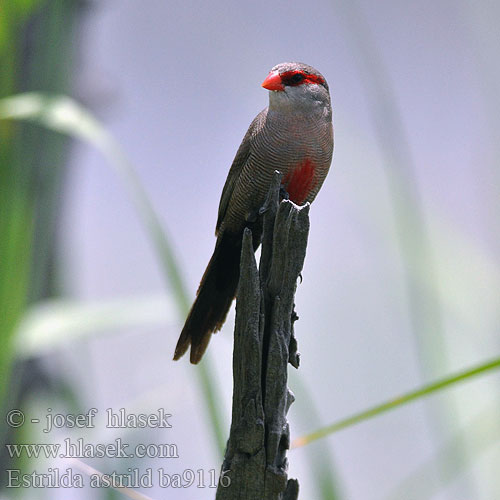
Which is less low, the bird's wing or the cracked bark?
the bird's wing

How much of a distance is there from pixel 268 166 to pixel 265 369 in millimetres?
878

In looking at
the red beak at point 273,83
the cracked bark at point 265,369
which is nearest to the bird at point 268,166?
the red beak at point 273,83

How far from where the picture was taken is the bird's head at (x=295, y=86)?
8.38ft

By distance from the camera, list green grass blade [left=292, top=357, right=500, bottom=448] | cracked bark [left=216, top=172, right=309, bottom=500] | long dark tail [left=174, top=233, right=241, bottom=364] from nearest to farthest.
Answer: green grass blade [left=292, top=357, right=500, bottom=448] → cracked bark [left=216, top=172, right=309, bottom=500] → long dark tail [left=174, top=233, right=241, bottom=364]

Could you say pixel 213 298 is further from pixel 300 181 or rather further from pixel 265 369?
pixel 265 369

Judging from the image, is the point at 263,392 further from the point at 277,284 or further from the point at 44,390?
the point at 44,390

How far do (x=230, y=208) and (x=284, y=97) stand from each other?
44 centimetres

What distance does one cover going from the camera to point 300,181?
2500 mm

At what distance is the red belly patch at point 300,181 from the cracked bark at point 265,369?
1.88ft

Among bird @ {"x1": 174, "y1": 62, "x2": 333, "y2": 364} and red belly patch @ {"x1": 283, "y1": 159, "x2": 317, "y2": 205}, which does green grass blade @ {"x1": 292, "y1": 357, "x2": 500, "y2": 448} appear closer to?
bird @ {"x1": 174, "y1": 62, "x2": 333, "y2": 364}

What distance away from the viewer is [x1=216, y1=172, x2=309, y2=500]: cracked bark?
178cm

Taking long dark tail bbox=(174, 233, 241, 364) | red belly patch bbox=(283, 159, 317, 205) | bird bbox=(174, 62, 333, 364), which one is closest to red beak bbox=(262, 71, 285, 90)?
bird bbox=(174, 62, 333, 364)

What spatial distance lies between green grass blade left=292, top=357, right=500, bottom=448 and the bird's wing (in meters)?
1.01

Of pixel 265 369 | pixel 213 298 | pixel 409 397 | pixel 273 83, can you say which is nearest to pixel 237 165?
pixel 273 83
